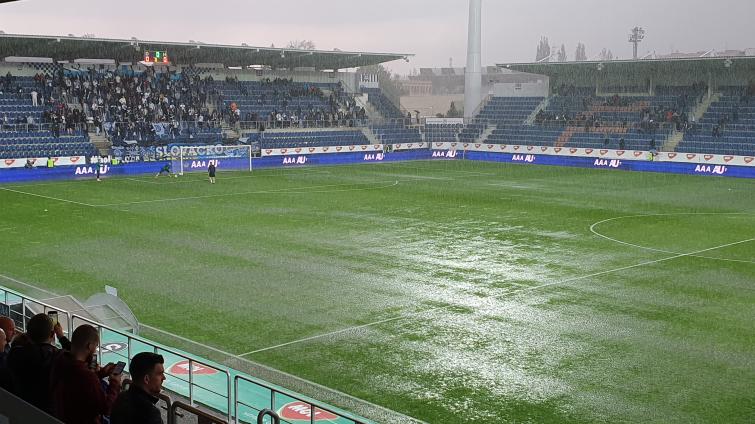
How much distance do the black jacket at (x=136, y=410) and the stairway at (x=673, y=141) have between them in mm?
51666

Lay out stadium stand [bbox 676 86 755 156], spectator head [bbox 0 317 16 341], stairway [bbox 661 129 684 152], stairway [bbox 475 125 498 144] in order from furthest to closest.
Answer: stairway [bbox 475 125 498 144], stairway [bbox 661 129 684 152], stadium stand [bbox 676 86 755 156], spectator head [bbox 0 317 16 341]

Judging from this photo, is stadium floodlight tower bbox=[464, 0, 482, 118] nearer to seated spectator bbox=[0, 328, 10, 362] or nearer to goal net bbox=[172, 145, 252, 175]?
goal net bbox=[172, 145, 252, 175]

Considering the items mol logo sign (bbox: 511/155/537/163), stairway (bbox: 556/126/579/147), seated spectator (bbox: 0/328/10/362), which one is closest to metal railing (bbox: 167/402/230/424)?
seated spectator (bbox: 0/328/10/362)

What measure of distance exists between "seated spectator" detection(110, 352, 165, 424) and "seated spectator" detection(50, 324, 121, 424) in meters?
0.55

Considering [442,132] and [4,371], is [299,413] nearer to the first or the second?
[4,371]

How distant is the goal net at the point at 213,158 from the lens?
45875 mm

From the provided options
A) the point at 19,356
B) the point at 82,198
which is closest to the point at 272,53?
the point at 82,198

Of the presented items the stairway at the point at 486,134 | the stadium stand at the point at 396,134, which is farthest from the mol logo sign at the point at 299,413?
the stairway at the point at 486,134

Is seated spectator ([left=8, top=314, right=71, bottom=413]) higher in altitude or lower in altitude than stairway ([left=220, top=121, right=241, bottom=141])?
lower

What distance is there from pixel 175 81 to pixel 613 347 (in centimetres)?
4896

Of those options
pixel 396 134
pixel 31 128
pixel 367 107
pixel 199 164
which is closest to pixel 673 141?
pixel 396 134

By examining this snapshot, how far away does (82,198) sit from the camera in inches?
1309

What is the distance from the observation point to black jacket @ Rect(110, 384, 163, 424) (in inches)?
219

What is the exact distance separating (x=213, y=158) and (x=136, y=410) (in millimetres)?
42900
